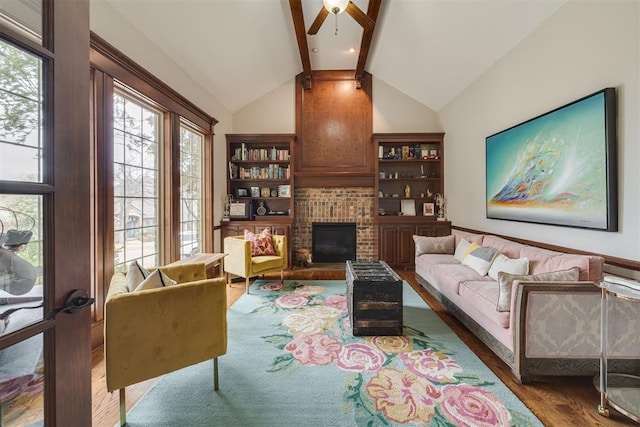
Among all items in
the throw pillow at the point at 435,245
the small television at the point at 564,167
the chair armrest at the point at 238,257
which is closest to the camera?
the small television at the point at 564,167

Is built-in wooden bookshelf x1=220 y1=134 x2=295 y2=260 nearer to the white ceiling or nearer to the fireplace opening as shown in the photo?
the fireplace opening

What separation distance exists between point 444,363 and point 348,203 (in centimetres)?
352

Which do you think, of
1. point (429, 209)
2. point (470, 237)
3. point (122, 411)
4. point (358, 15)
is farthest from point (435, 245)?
point (122, 411)

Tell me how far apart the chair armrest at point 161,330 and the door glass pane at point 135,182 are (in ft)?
4.52

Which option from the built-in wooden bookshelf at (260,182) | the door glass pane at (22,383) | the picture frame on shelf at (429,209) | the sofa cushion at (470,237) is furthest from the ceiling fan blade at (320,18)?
the picture frame on shelf at (429,209)

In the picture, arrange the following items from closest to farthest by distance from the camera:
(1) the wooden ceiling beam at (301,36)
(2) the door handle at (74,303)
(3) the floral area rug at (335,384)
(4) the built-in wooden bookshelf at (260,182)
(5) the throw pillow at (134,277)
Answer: (2) the door handle at (74,303) → (3) the floral area rug at (335,384) → (5) the throw pillow at (134,277) → (1) the wooden ceiling beam at (301,36) → (4) the built-in wooden bookshelf at (260,182)

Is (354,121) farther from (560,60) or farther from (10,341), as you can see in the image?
(10,341)

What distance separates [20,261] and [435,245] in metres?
4.19

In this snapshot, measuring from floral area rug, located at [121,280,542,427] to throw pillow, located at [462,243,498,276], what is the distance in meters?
0.78

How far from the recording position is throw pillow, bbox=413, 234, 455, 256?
4.02 metres

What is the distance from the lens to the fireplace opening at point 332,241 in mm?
5340

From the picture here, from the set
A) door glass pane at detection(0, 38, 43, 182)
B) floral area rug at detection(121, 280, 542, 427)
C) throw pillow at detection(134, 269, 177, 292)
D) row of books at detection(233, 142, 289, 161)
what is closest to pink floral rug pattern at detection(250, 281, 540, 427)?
floral area rug at detection(121, 280, 542, 427)

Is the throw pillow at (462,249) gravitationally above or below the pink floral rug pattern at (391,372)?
above

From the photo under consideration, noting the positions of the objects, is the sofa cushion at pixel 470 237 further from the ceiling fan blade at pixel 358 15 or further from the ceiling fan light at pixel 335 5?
the ceiling fan light at pixel 335 5
